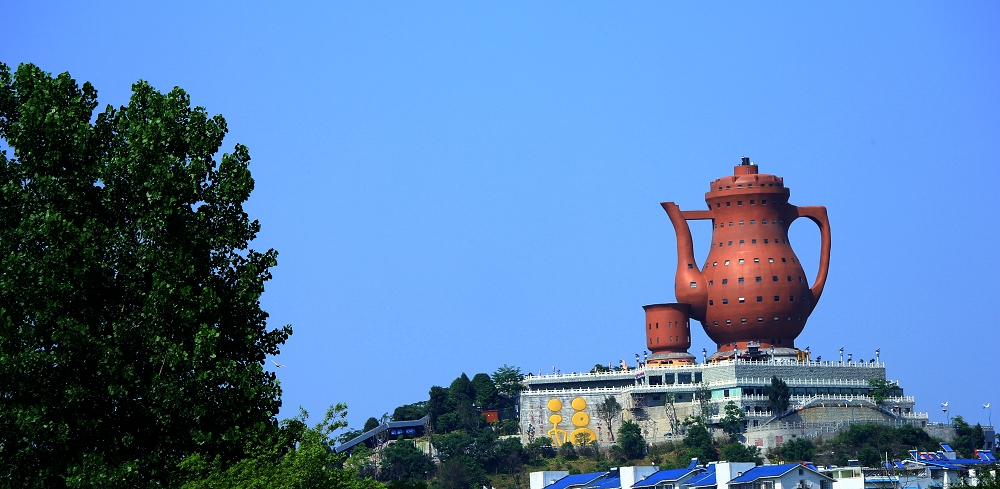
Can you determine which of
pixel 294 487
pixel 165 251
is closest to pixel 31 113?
pixel 165 251

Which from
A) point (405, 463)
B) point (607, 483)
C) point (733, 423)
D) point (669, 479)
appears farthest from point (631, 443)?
point (669, 479)

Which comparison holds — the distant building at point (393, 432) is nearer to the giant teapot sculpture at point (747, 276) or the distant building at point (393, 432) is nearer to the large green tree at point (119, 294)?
the giant teapot sculpture at point (747, 276)

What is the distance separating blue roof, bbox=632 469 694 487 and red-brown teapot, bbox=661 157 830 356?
96.1 ft

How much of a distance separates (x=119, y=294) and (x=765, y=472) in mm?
49964

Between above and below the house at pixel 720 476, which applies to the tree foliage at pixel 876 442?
above

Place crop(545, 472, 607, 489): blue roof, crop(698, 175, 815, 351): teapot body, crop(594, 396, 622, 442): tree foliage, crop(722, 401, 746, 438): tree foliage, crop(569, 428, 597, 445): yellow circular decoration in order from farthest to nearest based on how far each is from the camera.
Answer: crop(698, 175, 815, 351): teapot body < crop(594, 396, 622, 442): tree foliage < crop(569, 428, 597, 445): yellow circular decoration < crop(722, 401, 746, 438): tree foliage < crop(545, 472, 607, 489): blue roof

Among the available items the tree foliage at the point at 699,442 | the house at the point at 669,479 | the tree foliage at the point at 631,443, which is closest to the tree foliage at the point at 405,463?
the tree foliage at the point at 631,443

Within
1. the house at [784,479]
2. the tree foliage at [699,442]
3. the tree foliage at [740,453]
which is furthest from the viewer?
the tree foliage at [699,442]

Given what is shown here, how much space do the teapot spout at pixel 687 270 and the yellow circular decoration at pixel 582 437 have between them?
11.3 metres

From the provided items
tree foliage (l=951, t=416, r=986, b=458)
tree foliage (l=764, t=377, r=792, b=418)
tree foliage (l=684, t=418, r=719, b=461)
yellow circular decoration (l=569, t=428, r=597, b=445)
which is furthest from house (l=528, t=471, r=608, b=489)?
tree foliage (l=951, t=416, r=986, b=458)

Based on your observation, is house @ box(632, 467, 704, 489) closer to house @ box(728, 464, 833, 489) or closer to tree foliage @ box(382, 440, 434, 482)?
house @ box(728, 464, 833, 489)

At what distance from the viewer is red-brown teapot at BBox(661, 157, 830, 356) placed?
357 ft

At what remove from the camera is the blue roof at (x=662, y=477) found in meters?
79.9

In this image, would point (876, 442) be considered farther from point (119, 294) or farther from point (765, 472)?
point (119, 294)
